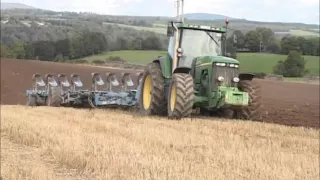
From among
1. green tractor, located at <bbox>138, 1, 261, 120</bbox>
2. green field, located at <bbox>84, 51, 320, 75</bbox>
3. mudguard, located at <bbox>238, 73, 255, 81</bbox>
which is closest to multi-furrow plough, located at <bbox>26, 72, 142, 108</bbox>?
green tractor, located at <bbox>138, 1, 261, 120</bbox>

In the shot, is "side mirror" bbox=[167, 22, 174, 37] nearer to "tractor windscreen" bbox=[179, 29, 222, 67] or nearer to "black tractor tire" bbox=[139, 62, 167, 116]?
"tractor windscreen" bbox=[179, 29, 222, 67]

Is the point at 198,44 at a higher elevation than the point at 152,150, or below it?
higher

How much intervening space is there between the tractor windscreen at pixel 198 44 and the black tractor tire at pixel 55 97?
17.7 feet

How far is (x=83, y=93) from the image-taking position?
17734 millimetres

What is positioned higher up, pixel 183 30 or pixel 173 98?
pixel 183 30

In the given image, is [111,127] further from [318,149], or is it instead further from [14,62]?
[14,62]

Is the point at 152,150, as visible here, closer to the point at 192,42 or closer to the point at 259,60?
the point at 192,42

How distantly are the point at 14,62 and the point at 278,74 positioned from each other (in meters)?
23.1

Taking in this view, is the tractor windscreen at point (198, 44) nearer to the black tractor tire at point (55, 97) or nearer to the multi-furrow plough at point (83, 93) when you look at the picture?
the multi-furrow plough at point (83, 93)

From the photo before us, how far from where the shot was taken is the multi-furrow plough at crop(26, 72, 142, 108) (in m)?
16.8

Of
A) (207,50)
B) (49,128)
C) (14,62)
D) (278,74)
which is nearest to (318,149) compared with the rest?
(49,128)

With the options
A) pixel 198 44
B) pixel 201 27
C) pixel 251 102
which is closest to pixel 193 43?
pixel 198 44

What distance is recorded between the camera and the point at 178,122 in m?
12.1

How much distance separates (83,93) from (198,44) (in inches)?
192
